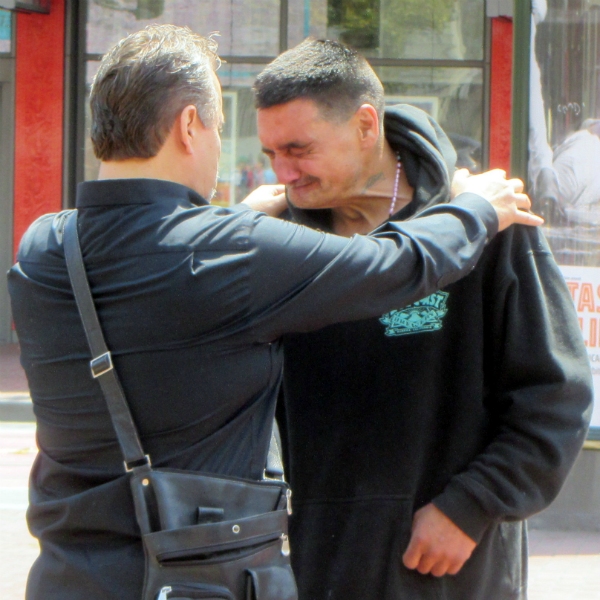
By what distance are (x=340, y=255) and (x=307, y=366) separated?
482 mm

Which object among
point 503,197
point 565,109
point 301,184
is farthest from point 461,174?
point 565,109

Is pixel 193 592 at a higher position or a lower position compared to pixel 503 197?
lower

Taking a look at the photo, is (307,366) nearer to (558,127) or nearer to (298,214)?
(298,214)

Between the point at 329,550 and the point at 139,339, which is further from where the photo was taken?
the point at 329,550

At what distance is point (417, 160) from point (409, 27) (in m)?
8.34

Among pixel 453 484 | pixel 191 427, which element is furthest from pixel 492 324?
pixel 191 427

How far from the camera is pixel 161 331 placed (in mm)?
1776

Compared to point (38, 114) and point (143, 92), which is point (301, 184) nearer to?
point (143, 92)

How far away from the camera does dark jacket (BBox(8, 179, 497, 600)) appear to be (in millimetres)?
1773

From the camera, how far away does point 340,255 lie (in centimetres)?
184

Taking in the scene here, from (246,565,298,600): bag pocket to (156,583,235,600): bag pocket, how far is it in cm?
4

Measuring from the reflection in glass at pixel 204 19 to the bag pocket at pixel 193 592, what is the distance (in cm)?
931

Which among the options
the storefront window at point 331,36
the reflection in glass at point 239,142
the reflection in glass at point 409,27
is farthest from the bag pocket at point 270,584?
the reflection in glass at point 409,27

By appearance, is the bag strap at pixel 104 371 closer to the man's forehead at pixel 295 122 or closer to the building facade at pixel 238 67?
the man's forehead at pixel 295 122
